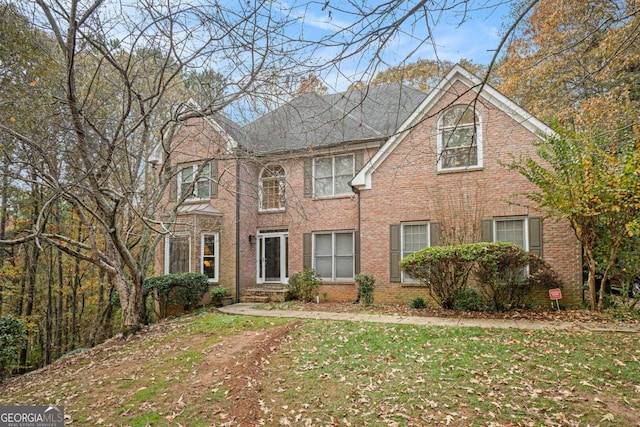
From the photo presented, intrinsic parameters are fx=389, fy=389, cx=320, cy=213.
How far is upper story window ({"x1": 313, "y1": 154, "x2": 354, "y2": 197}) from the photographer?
1338 cm

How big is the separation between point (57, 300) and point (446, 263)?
1464 centimetres

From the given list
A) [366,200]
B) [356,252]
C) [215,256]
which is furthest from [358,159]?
[215,256]

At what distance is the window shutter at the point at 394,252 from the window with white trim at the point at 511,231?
2653mm

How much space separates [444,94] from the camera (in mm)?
9633

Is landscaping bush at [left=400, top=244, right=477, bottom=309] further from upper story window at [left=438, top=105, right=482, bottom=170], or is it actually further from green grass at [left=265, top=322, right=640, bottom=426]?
upper story window at [left=438, top=105, right=482, bottom=170]

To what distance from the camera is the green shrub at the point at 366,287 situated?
11.3 metres

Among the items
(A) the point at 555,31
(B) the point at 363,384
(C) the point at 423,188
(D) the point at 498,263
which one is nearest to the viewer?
(B) the point at 363,384

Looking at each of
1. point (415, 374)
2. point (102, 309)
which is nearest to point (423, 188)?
point (415, 374)

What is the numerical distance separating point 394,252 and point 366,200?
1.83m

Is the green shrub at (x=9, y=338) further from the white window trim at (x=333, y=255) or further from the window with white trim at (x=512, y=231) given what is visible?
the window with white trim at (x=512, y=231)

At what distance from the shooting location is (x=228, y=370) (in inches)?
232

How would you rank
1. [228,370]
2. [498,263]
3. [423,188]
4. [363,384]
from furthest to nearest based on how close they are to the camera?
1. [423,188]
2. [498,263]
3. [228,370]
4. [363,384]

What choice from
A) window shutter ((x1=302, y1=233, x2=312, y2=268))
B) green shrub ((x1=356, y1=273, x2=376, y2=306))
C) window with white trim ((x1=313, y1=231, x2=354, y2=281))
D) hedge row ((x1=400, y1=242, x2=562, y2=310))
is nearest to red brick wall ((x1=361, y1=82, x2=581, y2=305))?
green shrub ((x1=356, y1=273, x2=376, y2=306))

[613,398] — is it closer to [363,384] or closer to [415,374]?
[415,374]
